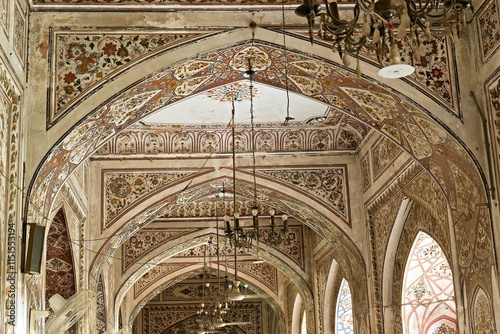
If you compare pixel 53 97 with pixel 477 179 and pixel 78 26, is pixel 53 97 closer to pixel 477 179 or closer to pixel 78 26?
pixel 78 26

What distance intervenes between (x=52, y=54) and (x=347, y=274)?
598 cm

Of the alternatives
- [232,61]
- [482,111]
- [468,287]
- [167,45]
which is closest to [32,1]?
[167,45]

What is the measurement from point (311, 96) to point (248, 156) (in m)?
3.05

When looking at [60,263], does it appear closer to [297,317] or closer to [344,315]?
[344,315]

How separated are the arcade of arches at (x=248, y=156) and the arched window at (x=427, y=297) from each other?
0.02 metres

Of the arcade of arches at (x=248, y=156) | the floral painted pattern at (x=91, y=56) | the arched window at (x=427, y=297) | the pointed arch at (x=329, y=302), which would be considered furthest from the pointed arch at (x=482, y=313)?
the pointed arch at (x=329, y=302)

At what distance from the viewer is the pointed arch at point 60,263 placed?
9992 millimetres

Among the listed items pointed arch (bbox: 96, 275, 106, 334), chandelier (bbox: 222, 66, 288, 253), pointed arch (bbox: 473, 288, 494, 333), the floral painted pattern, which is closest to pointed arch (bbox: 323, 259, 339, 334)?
chandelier (bbox: 222, 66, 288, 253)

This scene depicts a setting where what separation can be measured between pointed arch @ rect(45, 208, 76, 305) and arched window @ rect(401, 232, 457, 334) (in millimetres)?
4053

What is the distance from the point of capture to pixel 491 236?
269 inches

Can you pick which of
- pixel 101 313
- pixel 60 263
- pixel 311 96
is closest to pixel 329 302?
pixel 101 313

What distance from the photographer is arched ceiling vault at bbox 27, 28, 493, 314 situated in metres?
7.05

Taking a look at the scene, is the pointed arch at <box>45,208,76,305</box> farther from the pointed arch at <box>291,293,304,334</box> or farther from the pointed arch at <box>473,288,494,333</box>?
the pointed arch at <box>291,293,304,334</box>

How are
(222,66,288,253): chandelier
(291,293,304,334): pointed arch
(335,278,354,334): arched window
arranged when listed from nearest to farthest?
1. (222,66,288,253): chandelier
2. (335,278,354,334): arched window
3. (291,293,304,334): pointed arch
